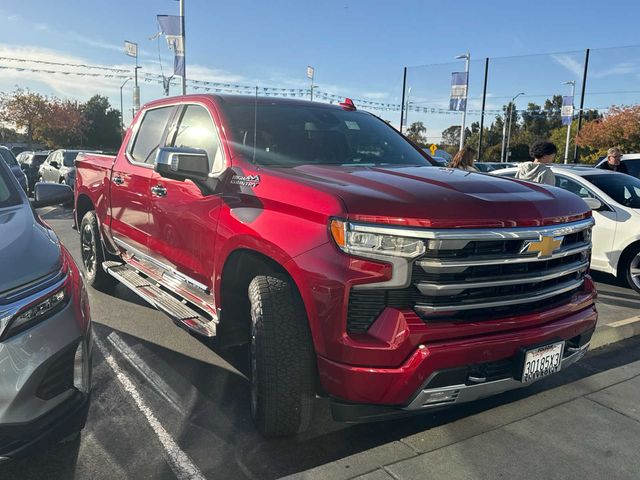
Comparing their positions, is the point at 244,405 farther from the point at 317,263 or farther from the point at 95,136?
the point at 95,136

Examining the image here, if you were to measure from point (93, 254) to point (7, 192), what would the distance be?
104 inches

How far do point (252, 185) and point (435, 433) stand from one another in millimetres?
1746

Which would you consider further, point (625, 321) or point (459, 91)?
point (459, 91)

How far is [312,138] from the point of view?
12.2 ft

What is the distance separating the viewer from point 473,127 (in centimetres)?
7075

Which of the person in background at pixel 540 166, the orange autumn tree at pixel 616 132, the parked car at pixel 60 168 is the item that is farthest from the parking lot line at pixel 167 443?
the orange autumn tree at pixel 616 132

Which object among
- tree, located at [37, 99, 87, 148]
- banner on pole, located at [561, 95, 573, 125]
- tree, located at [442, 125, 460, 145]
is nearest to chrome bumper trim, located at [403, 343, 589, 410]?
banner on pole, located at [561, 95, 573, 125]

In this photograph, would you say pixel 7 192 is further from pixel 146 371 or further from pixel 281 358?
pixel 281 358

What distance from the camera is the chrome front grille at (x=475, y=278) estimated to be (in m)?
2.33

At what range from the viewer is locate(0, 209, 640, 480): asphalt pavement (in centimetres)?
262

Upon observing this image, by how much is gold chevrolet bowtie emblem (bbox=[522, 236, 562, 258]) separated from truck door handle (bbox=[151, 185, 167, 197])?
252cm

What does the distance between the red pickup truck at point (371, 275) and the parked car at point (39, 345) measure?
0.84m

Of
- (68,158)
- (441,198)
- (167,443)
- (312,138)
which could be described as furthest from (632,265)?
(68,158)

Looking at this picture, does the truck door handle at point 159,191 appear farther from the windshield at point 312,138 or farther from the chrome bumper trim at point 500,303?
the chrome bumper trim at point 500,303
